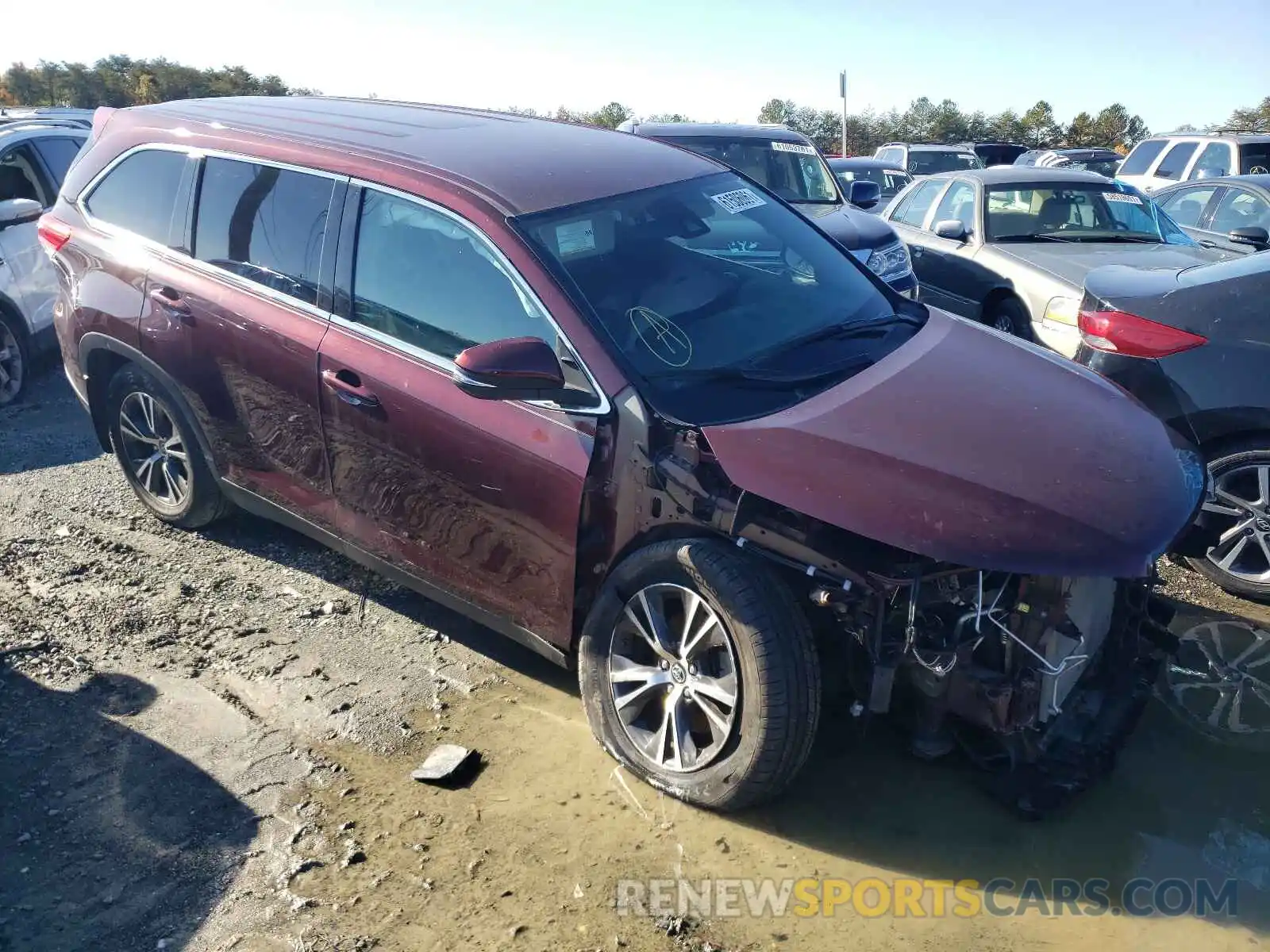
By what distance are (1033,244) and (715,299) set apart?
4.93m

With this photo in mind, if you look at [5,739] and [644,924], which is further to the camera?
[5,739]

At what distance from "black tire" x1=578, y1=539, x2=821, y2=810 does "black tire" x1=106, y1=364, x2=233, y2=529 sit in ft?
8.42

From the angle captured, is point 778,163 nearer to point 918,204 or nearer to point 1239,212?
point 918,204

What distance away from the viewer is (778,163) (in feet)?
29.4

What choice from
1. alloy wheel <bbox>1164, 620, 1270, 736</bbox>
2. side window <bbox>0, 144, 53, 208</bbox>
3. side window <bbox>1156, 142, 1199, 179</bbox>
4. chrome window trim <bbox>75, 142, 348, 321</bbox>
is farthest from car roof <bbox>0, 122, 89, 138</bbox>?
side window <bbox>1156, 142, 1199, 179</bbox>

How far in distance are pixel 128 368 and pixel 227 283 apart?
940 millimetres

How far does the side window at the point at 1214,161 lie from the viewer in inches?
500

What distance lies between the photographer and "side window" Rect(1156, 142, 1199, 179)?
13305 millimetres

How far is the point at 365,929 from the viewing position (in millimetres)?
2867

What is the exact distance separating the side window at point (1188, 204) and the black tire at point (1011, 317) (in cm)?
306

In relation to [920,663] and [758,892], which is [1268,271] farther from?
[758,892]

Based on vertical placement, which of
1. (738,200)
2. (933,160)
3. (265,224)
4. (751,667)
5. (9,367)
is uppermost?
(738,200)

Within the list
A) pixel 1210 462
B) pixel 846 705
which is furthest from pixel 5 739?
pixel 1210 462

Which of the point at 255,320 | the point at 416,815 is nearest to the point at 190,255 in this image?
the point at 255,320
